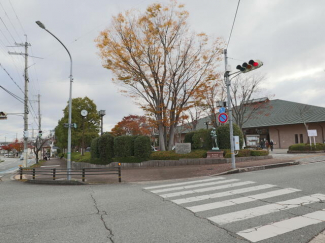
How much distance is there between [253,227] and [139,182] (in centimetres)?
740

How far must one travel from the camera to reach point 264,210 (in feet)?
17.6

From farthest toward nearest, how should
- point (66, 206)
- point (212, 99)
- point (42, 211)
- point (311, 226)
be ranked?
1. point (212, 99)
2. point (66, 206)
3. point (42, 211)
4. point (311, 226)

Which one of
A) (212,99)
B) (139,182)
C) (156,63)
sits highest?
(156,63)

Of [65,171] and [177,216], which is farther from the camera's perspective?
[65,171]

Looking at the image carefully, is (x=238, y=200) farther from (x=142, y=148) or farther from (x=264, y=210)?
(x=142, y=148)

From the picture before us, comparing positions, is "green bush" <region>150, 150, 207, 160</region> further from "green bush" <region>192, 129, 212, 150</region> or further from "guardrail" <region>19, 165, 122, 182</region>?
"guardrail" <region>19, 165, 122, 182</region>

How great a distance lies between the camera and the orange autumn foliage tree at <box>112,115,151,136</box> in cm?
4133

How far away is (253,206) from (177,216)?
206 centimetres

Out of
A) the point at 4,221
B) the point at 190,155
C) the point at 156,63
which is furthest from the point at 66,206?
the point at 156,63

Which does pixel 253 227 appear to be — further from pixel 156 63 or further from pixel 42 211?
pixel 156 63

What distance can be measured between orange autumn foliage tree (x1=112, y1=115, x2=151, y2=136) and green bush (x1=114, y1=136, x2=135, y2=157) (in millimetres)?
20708

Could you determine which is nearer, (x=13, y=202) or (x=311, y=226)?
(x=311, y=226)

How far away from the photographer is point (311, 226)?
4262 millimetres

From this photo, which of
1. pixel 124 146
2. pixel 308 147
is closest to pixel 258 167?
pixel 124 146
